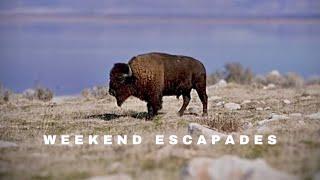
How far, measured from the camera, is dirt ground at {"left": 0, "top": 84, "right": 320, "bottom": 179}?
11.1 m

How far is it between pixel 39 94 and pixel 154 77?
1118 cm

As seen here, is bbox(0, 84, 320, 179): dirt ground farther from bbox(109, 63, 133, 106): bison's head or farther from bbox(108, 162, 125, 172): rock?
bbox(109, 63, 133, 106): bison's head

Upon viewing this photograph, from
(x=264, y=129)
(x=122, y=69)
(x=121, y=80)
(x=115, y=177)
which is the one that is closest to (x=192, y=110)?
(x=121, y=80)

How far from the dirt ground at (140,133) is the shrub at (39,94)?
2.58m

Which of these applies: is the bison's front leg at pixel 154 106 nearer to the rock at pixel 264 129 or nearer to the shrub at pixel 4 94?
the rock at pixel 264 129

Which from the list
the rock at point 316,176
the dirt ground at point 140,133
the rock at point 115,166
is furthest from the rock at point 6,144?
the rock at point 316,176

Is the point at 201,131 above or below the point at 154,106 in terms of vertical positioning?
below

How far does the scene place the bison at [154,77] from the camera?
19.2 m

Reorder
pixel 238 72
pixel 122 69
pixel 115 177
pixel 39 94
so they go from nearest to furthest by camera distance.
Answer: pixel 115 177 → pixel 122 69 → pixel 39 94 → pixel 238 72

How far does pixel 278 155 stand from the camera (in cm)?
1169

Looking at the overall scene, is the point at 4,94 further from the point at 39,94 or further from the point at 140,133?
the point at 140,133

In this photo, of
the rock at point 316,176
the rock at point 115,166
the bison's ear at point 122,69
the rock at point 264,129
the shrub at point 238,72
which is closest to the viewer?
the rock at point 316,176

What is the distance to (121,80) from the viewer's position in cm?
1908

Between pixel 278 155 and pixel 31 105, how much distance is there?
46.6ft
